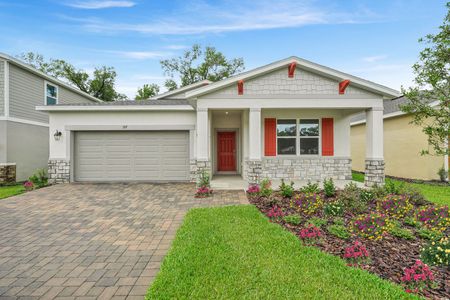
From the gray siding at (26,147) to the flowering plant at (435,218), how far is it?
15.1 m

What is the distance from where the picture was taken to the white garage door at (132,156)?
10547 mm

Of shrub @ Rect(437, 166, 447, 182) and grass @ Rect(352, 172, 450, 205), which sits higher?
shrub @ Rect(437, 166, 447, 182)

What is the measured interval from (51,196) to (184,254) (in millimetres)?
6801

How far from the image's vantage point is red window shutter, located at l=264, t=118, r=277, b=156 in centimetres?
1010

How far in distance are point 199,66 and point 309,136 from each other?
20468 millimetres

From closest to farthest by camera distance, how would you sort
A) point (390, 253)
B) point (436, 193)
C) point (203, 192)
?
1. point (390, 253)
2. point (203, 192)
3. point (436, 193)

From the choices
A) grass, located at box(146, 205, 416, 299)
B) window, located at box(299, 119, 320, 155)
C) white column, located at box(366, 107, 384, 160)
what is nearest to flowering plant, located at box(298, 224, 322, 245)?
grass, located at box(146, 205, 416, 299)

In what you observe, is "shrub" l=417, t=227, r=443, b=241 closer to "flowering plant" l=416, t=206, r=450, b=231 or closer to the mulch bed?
the mulch bed

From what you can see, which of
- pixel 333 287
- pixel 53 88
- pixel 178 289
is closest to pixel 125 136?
pixel 53 88

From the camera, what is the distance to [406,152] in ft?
37.5

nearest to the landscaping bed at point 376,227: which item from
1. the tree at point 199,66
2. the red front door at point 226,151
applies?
the red front door at point 226,151

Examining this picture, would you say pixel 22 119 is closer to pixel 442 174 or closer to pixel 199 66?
pixel 199 66

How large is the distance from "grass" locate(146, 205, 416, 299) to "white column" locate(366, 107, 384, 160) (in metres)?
6.09

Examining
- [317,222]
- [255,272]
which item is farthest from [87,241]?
[317,222]
